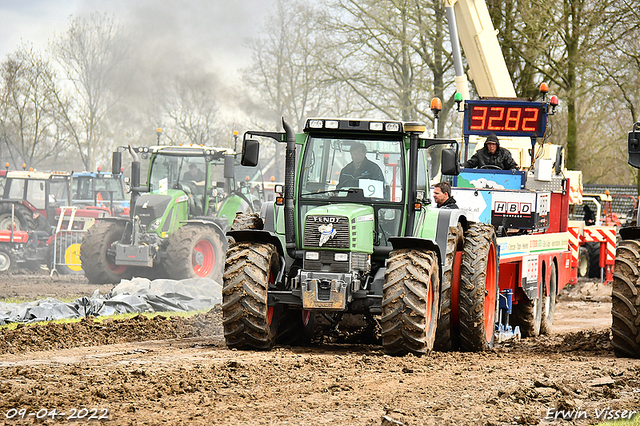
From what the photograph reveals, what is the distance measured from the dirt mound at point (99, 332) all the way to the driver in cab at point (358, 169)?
3.46m

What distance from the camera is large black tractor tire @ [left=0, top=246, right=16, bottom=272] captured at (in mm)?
22406

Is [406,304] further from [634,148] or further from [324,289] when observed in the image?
[634,148]

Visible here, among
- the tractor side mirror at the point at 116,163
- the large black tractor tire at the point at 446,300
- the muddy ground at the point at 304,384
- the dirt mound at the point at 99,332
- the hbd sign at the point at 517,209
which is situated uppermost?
the tractor side mirror at the point at 116,163

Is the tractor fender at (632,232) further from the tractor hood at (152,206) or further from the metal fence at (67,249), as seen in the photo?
the metal fence at (67,249)

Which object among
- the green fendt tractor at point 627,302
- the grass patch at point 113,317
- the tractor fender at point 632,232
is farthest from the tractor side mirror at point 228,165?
the green fendt tractor at point 627,302

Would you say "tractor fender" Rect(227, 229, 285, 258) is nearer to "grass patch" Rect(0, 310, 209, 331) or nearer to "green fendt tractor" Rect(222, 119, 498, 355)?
"green fendt tractor" Rect(222, 119, 498, 355)

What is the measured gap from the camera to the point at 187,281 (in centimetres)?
1628

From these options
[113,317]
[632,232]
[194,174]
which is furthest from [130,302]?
[632,232]

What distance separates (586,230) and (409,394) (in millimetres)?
15080

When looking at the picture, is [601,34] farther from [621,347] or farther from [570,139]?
[621,347]

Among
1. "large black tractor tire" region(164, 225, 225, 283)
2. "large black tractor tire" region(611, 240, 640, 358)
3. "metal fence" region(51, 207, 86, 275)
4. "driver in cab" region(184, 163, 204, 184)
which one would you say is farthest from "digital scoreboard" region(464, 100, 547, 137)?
"metal fence" region(51, 207, 86, 275)

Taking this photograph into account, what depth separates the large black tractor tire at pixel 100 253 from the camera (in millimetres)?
18797

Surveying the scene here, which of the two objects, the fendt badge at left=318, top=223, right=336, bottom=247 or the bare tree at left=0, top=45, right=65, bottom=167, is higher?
the bare tree at left=0, top=45, right=65, bottom=167

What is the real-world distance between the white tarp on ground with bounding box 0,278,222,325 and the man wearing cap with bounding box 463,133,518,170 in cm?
527
